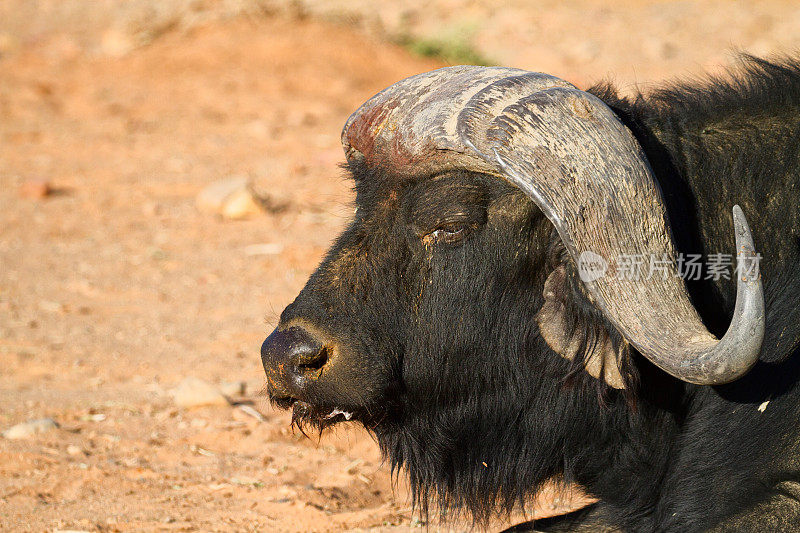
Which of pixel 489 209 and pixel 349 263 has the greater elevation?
pixel 489 209

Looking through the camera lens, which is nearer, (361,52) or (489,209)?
(489,209)

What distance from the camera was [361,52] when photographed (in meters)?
14.8

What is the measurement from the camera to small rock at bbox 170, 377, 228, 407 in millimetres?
5547

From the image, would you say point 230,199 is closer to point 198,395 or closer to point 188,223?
point 188,223

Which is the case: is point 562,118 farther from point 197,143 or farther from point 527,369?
point 197,143

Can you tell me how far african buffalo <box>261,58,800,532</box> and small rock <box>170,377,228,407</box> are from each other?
7.05 ft

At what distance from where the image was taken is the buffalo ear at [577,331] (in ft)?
10.3

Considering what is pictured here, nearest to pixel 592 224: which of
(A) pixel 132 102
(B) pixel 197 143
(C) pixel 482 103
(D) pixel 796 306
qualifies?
(C) pixel 482 103

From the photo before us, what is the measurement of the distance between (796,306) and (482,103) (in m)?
1.31

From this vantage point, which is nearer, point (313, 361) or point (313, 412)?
point (313, 361)

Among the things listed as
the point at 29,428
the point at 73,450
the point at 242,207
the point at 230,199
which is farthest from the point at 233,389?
the point at 230,199

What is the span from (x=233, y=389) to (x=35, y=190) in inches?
222

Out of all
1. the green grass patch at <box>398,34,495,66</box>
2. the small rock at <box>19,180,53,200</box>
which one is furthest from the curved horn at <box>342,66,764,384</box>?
the green grass patch at <box>398,34,495,66</box>

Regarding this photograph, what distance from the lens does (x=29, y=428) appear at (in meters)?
5.12
